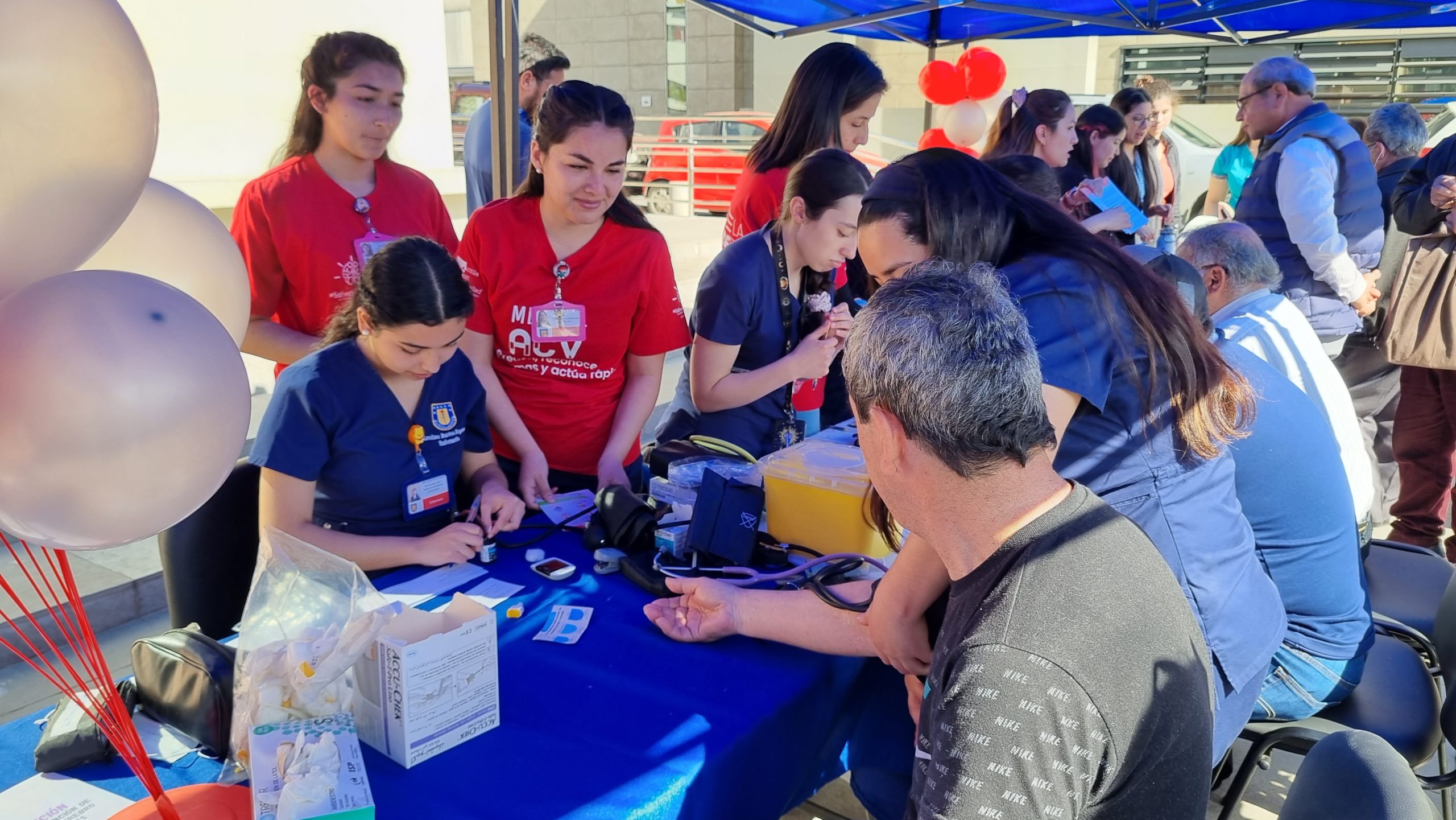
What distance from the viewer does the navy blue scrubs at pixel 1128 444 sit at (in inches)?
57.5

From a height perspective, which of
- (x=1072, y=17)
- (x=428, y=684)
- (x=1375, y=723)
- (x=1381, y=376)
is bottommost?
(x=1375, y=723)

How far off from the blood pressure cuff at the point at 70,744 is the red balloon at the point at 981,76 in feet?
20.0

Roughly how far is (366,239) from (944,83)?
190 inches

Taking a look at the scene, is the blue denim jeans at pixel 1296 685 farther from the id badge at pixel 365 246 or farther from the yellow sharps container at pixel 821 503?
the id badge at pixel 365 246

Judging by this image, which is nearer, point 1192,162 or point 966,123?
point 966,123

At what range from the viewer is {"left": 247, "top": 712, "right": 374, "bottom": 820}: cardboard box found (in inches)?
42.6

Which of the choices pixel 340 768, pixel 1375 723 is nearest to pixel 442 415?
pixel 340 768

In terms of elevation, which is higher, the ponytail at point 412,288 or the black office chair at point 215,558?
the ponytail at point 412,288

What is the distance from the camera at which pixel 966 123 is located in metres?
6.19

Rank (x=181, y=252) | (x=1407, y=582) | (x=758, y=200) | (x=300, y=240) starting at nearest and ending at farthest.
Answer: (x=181, y=252) → (x=300, y=240) → (x=1407, y=582) → (x=758, y=200)

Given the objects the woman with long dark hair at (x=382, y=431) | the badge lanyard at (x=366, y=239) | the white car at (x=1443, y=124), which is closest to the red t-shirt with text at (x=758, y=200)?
the badge lanyard at (x=366, y=239)

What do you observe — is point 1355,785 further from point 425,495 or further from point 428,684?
point 425,495

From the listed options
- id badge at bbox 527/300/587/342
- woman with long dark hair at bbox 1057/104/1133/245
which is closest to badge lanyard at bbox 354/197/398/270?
id badge at bbox 527/300/587/342

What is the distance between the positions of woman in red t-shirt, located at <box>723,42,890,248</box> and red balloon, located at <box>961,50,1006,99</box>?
3.29 meters
